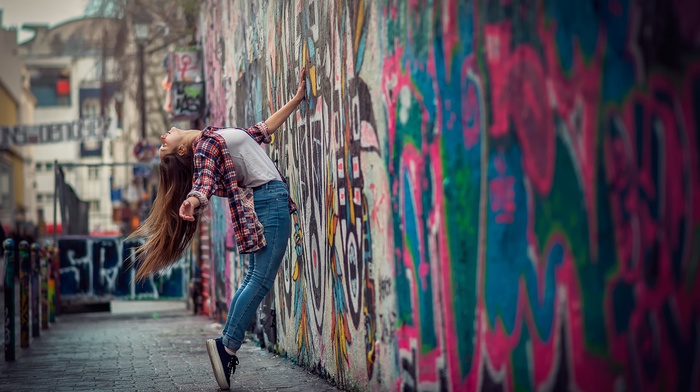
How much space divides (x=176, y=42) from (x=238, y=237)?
20.3 metres

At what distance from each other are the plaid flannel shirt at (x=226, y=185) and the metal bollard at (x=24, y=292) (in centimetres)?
392

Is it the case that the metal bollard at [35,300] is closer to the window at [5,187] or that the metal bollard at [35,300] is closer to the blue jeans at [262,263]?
the blue jeans at [262,263]

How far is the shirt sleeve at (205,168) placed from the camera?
19.7 feet

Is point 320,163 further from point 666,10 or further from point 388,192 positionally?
point 666,10

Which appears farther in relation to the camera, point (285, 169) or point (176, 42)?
point (176, 42)

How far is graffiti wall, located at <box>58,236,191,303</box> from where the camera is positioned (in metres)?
14.6

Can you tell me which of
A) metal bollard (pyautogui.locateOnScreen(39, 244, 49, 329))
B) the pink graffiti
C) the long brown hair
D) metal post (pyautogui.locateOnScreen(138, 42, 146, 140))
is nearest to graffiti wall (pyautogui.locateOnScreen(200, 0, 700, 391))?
the pink graffiti

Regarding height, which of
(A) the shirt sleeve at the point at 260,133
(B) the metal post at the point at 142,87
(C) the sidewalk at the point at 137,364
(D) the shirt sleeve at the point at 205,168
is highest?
(B) the metal post at the point at 142,87

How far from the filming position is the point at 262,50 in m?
8.55

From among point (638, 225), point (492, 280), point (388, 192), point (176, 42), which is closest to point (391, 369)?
point (388, 192)

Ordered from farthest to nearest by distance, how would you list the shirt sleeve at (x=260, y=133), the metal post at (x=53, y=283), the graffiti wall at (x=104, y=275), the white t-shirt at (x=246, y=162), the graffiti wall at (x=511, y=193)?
the graffiti wall at (x=104, y=275) → the metal post at (x=53, y=283) → the shirt sleeve at (x=260, y=133) → the white t-shirt at (x=246, y=162) → the graffiti wall at (x=511, y=193)

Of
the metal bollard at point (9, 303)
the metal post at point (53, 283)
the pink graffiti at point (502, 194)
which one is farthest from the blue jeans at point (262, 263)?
the metal post at point (53, 283)

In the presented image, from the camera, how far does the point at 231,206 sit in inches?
244

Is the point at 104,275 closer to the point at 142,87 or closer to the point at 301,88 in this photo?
the point at 301,88
